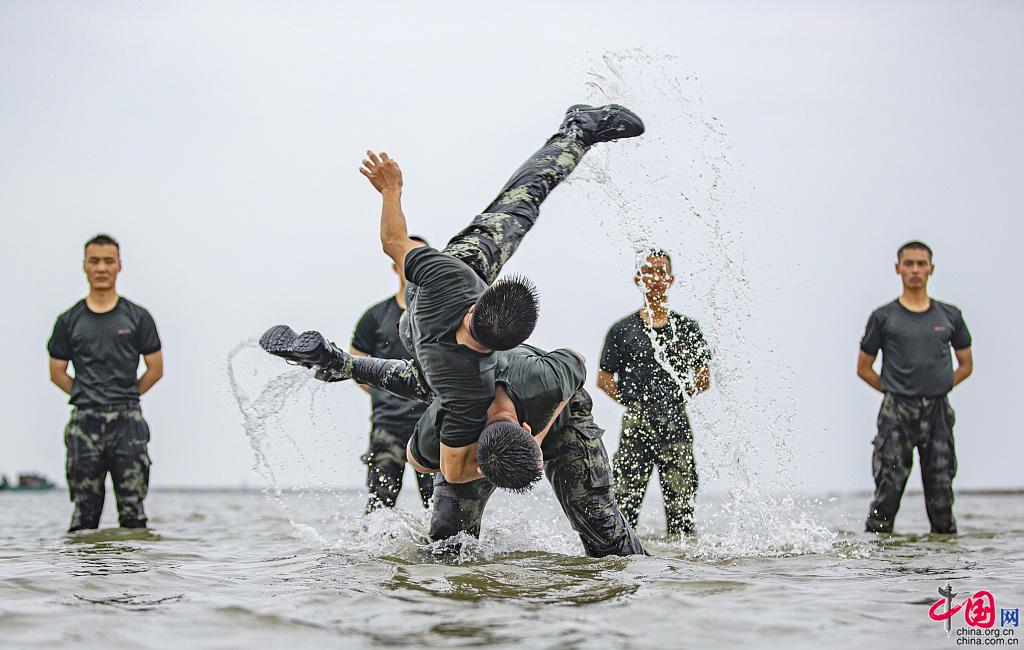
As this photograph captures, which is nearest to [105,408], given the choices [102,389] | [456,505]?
[102,389]

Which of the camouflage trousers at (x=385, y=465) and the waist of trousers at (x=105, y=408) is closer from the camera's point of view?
the camouflage trousers at (x=385, y=465)

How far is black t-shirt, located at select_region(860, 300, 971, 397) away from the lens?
8.43 metres

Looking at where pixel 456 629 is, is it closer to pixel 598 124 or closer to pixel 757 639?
pixel 757 639

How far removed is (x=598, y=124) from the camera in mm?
6598

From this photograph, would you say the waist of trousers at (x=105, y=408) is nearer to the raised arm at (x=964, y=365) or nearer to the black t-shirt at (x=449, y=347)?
the black t-shirt at (x=449, y=347)

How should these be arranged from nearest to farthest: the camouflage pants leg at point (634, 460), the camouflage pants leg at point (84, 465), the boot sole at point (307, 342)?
the boot sole at point (307, 342) < the camouflage pants leg at point (634, 460) < the camouflage pants leg at point (84, 465)

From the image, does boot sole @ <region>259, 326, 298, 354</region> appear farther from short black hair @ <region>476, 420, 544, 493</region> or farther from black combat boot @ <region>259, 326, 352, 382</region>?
short black hair @ <region>476, 420, 544, 493</region>

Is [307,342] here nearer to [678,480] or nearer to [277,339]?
[277,339]

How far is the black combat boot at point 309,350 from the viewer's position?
17.9 ft

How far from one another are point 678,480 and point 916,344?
2.36 meters

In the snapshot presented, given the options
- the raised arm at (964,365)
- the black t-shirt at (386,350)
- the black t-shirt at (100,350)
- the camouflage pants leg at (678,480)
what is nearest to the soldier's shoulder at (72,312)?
the black t-shirt at (100,350)

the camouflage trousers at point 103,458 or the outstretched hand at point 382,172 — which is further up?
the outstretched hand at point 382,172

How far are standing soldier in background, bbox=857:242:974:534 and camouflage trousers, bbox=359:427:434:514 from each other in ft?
12.6

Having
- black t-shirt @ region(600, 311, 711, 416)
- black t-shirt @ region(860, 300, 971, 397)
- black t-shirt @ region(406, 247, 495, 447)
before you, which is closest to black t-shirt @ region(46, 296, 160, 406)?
black t-shirt @ region(600, 311, 711, 416)
